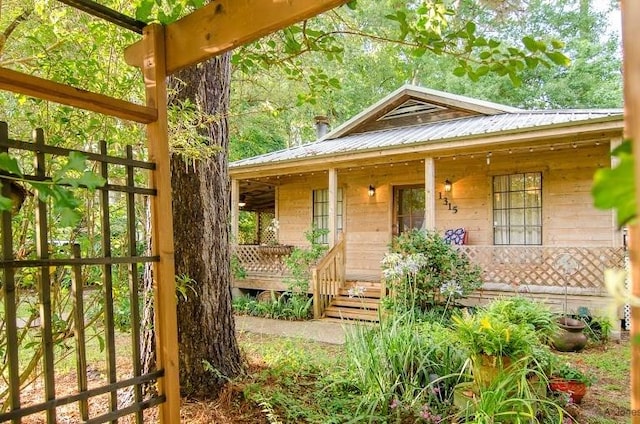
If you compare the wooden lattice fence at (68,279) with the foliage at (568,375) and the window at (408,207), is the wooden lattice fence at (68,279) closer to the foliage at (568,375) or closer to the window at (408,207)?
the foliage at (568,375)

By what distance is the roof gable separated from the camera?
1034cm

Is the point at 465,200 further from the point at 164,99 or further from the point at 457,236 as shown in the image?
the point at 164,99

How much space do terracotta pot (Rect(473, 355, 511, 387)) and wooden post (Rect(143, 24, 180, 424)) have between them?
83.7 inches

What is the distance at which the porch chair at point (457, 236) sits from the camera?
364 inches

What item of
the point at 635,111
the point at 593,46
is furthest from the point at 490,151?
the point at 593,46

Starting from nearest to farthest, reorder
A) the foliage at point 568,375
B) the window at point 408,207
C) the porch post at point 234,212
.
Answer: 1. the foliage at point 568,375
2. the window at point 408,207
3. the porch post at point 234,212

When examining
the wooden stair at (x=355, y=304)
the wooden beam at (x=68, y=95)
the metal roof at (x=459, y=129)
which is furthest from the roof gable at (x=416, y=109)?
the wooden beam at (x=68, y=95)

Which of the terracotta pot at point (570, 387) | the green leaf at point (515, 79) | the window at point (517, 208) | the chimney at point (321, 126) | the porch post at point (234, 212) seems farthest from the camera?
the chimney at point (321, 126)

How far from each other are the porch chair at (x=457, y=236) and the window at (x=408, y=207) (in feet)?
3.36

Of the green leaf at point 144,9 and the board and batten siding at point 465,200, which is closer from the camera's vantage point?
the green leaf at point 144,9

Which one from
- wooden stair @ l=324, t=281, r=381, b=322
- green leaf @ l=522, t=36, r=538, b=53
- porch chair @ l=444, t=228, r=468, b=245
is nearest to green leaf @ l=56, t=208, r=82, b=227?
green leaf @ l=522, t=36, r=538, b=53

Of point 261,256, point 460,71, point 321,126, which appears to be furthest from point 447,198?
point 460,71

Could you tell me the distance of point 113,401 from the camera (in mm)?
2129

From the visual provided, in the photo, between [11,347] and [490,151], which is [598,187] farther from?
[490,151]
